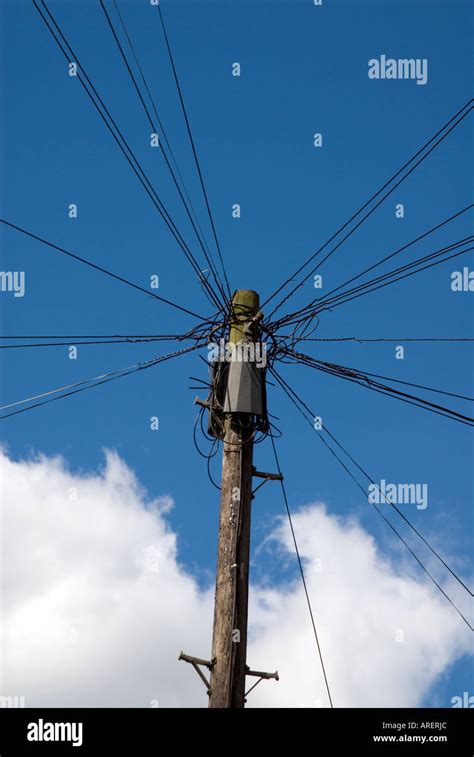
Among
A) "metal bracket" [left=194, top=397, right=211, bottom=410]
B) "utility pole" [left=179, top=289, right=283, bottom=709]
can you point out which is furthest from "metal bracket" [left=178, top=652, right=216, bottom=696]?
"metal bracket" [left=194, top=397, right=211, bottom=410]

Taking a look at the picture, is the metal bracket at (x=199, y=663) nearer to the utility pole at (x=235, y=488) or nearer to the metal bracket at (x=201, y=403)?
the utility pole at (x=235, y=488)

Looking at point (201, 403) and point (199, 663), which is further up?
point (201, 403)

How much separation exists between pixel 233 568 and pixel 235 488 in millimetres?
806

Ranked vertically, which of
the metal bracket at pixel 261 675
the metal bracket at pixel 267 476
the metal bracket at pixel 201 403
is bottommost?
the metal bracket at pixel 261 675

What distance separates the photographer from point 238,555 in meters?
8.28

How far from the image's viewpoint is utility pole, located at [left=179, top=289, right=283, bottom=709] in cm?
781

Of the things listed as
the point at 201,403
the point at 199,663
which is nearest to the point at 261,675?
the point at 199,663

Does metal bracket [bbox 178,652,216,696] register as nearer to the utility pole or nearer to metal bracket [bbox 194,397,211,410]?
the utility pole

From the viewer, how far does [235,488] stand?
8.60 metres

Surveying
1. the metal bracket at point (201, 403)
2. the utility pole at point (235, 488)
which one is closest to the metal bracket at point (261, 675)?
the utility pole at point (235, 488)

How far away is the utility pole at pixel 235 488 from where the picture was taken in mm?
7812

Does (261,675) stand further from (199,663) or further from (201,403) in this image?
(201,403)
